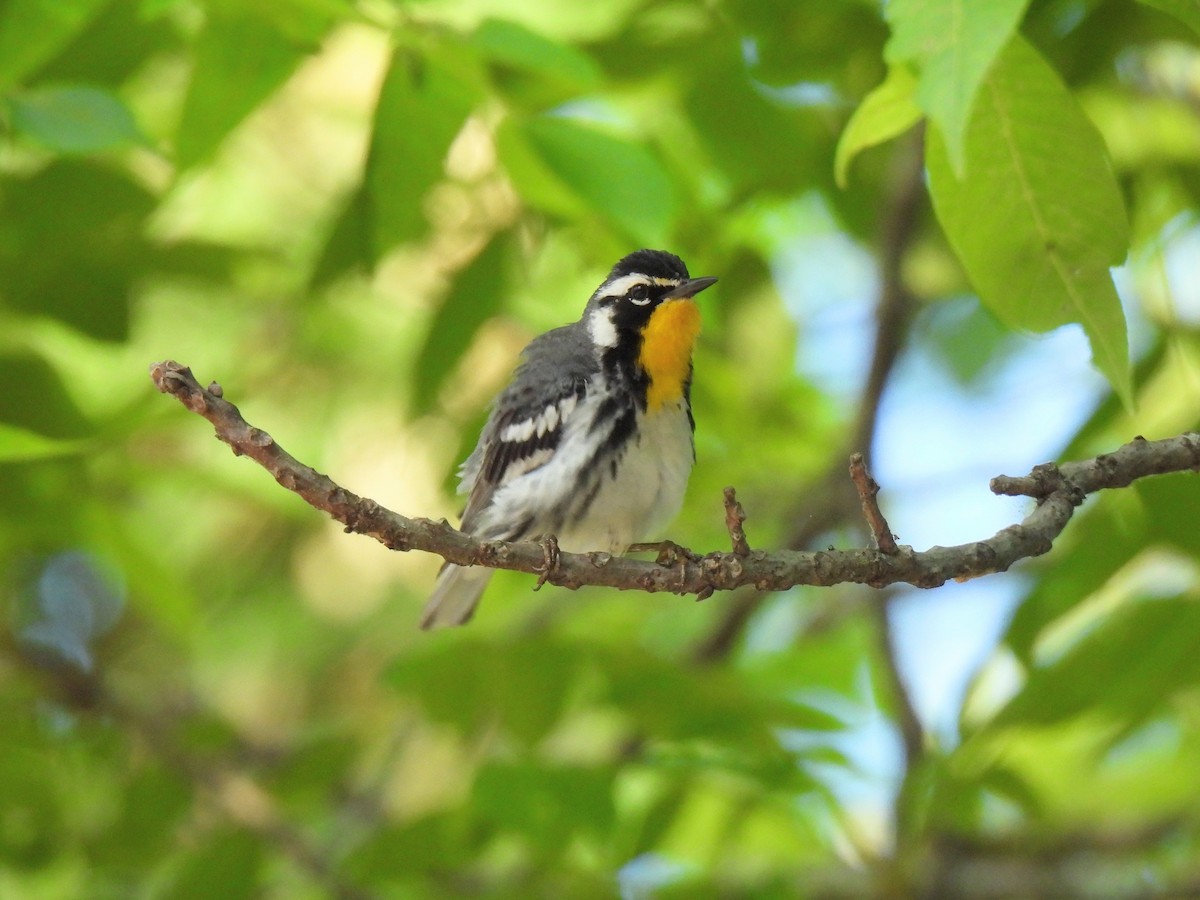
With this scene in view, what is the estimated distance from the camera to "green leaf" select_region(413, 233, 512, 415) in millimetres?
3598

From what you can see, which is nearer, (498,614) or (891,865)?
(891,865)

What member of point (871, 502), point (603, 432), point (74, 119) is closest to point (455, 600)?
point (603, 432)

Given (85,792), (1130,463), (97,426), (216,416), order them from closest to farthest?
(216,416)
(1130,463)
(97,426)
(85,792)

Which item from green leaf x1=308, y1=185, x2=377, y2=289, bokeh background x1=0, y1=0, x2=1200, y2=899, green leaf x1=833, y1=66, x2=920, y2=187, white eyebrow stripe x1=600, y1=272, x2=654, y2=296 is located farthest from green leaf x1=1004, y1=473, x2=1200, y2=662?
green leaf x1=308, y1=185, x2=377, y2=289

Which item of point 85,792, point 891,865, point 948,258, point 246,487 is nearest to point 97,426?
point 246,487

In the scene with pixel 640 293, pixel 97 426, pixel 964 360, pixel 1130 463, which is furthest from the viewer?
pixel 964 360

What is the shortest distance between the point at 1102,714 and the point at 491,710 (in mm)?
1563

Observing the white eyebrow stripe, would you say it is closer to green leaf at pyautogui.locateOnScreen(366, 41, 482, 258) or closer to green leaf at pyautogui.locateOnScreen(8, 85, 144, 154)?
green leaf at pyautogui.locateOnScreen(366, 41, 482, 258)

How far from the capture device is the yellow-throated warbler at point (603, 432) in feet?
12.3

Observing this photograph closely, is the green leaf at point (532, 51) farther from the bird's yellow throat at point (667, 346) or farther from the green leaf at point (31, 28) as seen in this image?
the bird's yellow throat at point (667, 346)

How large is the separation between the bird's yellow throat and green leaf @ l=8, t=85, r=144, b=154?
1.67 metres

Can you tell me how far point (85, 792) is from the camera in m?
4.27

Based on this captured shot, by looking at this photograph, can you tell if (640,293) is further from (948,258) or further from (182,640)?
(182,640)

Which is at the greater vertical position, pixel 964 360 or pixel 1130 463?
pixel 964 360
